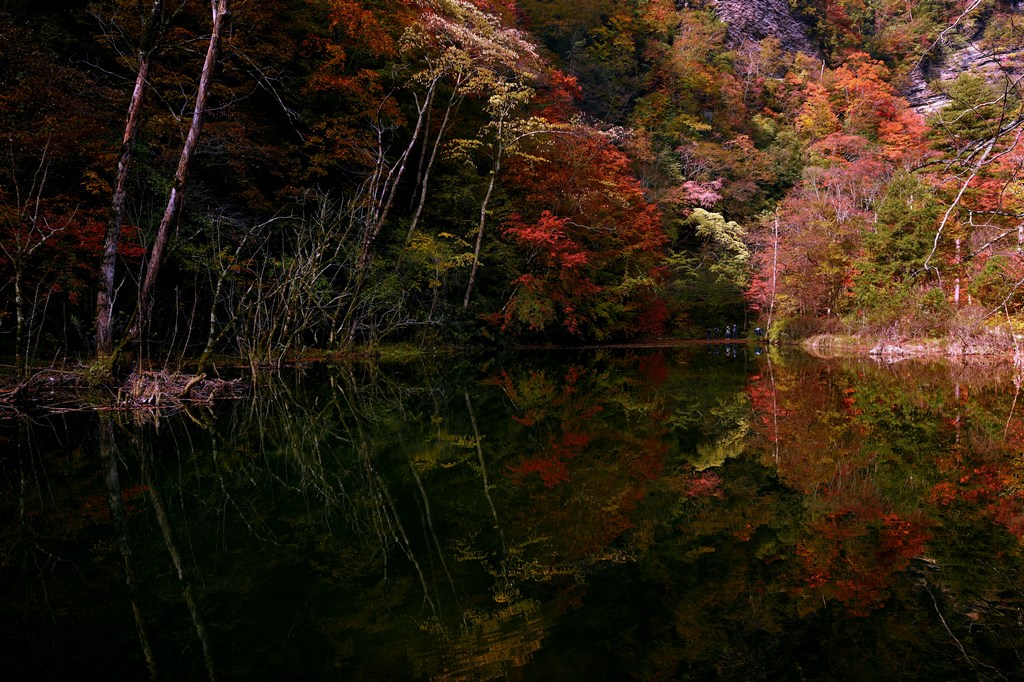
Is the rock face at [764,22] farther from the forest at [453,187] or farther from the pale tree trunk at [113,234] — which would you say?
the pale tree trunk at [113,234]

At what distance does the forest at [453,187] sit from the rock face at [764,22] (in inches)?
345

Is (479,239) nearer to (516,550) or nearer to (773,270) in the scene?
(773,270)

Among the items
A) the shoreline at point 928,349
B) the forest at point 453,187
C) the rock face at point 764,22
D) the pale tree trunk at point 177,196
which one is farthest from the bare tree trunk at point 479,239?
the rock face at point 764,22

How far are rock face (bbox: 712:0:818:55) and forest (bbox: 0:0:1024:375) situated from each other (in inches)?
345

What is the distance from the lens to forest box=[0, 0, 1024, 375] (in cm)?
930

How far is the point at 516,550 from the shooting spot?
3.47 metres

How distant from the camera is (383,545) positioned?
358 cm

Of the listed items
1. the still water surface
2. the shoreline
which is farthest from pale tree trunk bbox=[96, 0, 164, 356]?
the shoreline

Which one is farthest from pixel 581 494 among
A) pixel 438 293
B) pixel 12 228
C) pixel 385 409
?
pixel 438 293

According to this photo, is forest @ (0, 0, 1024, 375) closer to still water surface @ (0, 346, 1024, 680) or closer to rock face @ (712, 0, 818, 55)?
still water surface @ (0, 346, 1024, 680)

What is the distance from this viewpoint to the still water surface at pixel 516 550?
7.95ft

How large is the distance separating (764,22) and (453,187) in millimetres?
39176

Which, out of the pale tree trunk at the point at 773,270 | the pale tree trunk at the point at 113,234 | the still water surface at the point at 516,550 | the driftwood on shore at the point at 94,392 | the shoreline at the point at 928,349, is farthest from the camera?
the pale tree trunk at the point at 773,270

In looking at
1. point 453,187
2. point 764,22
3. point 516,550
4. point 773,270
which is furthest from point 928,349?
point 764,22
